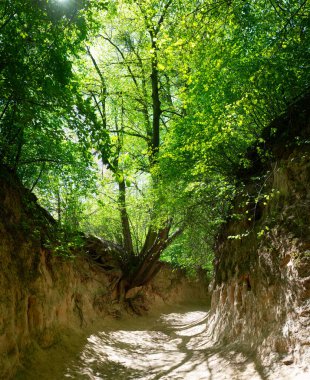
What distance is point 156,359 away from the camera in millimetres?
7352

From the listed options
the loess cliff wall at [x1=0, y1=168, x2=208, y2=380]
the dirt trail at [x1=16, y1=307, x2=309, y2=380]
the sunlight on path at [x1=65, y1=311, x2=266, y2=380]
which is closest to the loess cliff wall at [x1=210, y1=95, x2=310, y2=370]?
the dirt trail at [x1=16, y1=307, x2=309, y2=380]

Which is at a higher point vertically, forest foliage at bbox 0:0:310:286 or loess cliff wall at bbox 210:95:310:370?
forest foliage at bbox 0:0:310:286

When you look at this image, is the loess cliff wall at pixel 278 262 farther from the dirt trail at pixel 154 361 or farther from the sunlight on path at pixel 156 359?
the sunlight on path at pixel 156 359

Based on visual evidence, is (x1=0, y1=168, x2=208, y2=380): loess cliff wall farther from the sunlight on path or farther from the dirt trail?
the sunlight on path

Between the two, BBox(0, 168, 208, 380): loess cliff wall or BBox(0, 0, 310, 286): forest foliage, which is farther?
BBox(0, 168, 208, 380): loess cliff wall

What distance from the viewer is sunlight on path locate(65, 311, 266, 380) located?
17.2 feet

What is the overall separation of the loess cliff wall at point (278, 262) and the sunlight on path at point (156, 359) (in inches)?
19.3

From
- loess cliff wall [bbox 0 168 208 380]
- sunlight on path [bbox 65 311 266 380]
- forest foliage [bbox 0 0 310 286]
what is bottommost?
sunlight on path [bbox 65 311 266 380]

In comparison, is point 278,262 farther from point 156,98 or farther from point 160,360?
point 156,98

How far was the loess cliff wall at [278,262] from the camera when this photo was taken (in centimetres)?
421

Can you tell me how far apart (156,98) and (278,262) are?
9215 millimetres

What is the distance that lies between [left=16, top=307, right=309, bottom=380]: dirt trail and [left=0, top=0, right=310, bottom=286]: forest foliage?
120 inches

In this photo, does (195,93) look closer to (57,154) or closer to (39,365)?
(57,154)

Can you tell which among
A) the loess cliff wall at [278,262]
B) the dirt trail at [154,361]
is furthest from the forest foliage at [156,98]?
the dirt trail at [154,361]
